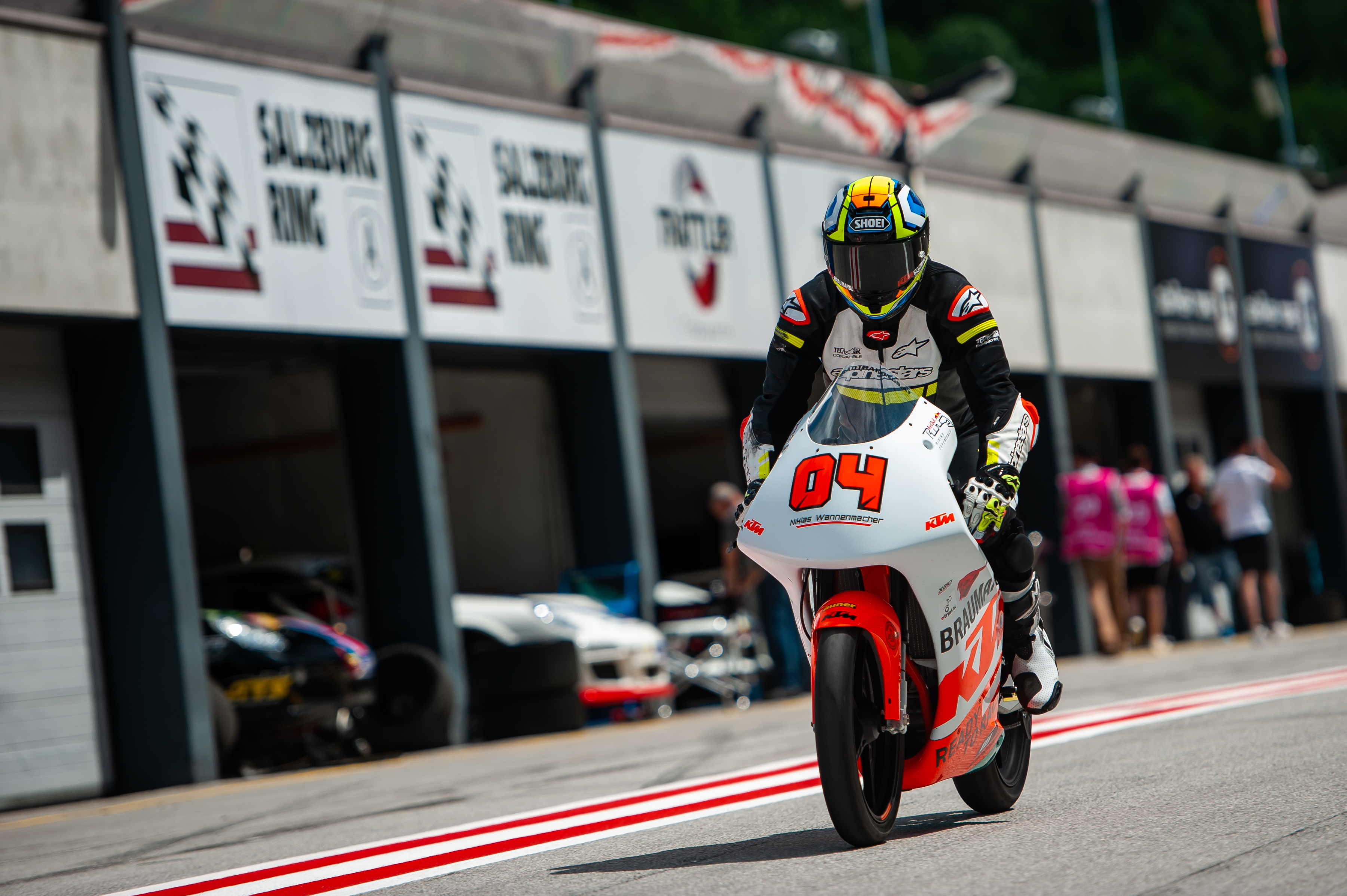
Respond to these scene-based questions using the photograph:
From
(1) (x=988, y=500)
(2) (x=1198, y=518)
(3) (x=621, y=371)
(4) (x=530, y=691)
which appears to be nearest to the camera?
(1) (x=988, y=500)

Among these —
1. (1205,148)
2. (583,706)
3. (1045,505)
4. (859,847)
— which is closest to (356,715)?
(583,706)

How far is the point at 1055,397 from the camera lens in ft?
72.5

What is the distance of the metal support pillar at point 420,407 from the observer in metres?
14.1

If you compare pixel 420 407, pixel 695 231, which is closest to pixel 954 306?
pixel 420 407

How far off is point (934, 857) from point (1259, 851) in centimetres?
85

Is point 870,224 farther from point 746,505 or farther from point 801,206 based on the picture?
point 801,206

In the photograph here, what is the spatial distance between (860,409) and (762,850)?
1361mm

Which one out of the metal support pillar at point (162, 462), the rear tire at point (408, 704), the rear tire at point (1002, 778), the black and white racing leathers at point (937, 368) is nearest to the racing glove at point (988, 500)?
the black and white racing leathers at point (937, 368)

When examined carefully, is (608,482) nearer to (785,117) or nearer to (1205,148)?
(785,117)

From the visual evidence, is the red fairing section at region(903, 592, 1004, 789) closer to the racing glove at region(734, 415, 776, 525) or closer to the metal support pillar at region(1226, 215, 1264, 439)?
the racing glove at region(734, 415, 776, 525)

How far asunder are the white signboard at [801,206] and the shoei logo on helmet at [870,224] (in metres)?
12.7

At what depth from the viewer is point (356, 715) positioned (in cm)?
1284

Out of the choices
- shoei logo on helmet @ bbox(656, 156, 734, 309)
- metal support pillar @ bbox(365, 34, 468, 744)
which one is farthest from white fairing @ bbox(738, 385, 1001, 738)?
shoei logo on helmet @ bbox(656, 156, 734, 309)

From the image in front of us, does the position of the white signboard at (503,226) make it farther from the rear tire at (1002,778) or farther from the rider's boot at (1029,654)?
the rider's boot at (1029,654)
